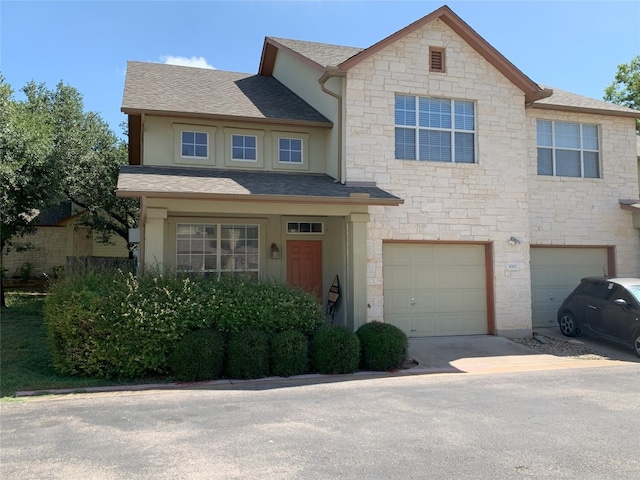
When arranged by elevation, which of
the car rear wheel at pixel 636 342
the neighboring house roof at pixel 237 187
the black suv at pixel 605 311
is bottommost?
the car rear wheel at pixel 636 342

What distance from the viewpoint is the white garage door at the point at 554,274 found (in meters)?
13.5

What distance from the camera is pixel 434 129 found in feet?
40.4

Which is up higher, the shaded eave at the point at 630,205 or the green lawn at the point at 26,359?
the shaded eave at the point at 630,205

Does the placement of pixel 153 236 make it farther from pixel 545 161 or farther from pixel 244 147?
pixel 545 161

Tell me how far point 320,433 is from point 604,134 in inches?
503

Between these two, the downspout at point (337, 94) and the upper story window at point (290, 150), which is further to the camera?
the upper story window at point (290, 150)

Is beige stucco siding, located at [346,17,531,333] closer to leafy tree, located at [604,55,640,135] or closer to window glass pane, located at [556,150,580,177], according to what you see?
window glass pane, located at [556,150,580,177]

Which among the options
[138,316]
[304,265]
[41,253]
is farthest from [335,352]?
[41,253]

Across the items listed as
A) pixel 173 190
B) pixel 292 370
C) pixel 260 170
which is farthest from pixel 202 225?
pixel 292 370

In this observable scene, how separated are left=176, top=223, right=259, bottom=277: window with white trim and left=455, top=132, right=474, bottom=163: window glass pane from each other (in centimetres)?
546

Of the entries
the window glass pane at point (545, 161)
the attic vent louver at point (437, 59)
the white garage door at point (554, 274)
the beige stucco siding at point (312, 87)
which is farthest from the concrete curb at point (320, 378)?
the attic vent louver at point (437, 59)

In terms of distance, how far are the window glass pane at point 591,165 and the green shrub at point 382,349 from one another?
843 cm

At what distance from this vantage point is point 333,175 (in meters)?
12.5

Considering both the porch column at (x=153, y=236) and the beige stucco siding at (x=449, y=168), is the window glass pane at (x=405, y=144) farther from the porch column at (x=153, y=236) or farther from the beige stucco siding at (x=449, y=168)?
the porch column at (x=153, y=236)
